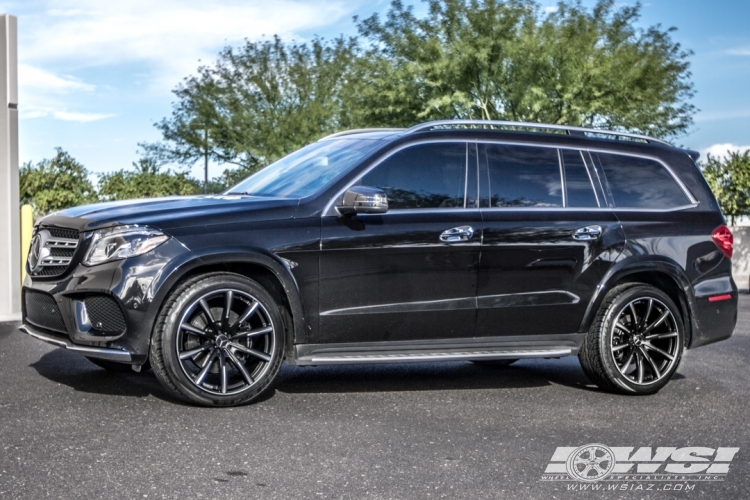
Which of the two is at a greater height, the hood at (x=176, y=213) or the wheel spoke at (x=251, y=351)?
the hood at (x=176, y=213)

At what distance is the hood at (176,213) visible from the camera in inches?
247

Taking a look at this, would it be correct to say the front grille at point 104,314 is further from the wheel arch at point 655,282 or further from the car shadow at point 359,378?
the wheel arch at point 655,282

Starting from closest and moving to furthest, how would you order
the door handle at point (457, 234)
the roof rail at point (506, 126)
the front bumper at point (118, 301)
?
the front bumper at point (118, 301) < the door handle at point (457, 234) < the roof rail at point (506, 126)

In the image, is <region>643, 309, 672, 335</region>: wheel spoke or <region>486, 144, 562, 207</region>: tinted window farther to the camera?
<region>643, 309, 672, 335</region>: wheel spoke

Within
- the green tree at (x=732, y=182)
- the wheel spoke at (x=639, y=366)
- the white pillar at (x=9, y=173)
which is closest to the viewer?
the wheel spoke at (x=639, y=366)

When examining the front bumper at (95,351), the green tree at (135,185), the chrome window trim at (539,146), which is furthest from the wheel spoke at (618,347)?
the green tree at (135,185)

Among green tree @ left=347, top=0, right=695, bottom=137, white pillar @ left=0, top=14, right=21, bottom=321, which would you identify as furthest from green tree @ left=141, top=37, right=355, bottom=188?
white pillar @ left=0, top=14, right=21, bottom=321

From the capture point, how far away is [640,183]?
25.9 feet

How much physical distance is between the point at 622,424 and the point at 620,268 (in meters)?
1.47

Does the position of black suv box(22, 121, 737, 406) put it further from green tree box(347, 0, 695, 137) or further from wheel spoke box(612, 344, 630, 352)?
green tree box(347, 0, 695, 137)

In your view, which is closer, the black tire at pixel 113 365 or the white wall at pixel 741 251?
the black tire at pixel 113 365

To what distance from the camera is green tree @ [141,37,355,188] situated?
59.5m

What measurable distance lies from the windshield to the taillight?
2.81 metres

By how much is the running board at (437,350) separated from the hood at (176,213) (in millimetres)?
907
